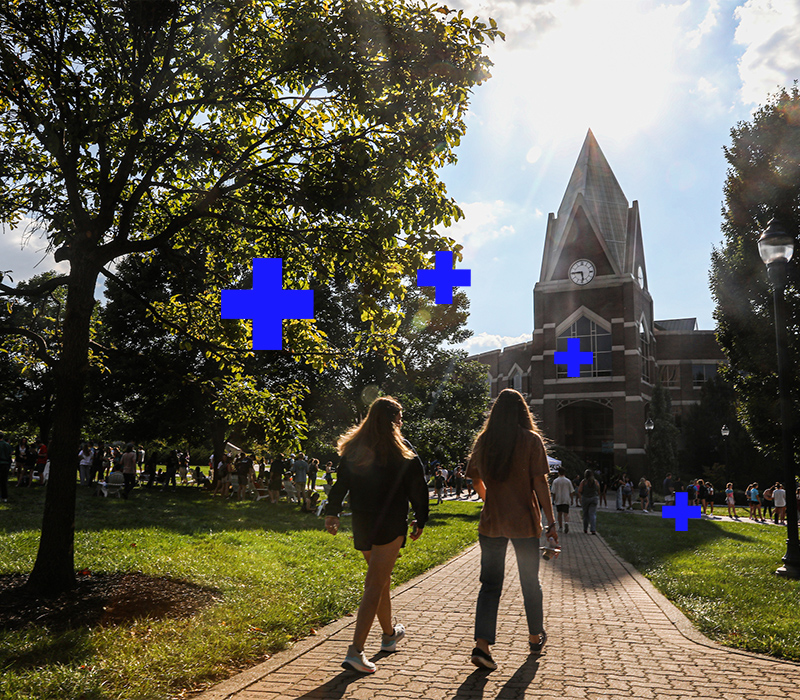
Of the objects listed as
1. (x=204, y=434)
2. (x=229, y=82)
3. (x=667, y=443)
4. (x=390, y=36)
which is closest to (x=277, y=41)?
(x=229, y=82)

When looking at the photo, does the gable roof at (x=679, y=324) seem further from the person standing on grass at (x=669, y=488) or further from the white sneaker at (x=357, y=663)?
the white sneaker at (x=357, y=663)

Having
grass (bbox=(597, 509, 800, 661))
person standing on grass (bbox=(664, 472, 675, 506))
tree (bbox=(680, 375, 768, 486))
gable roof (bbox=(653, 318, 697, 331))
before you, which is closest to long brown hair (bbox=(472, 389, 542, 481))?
grass (bbox=(597, 509, 800, 661))

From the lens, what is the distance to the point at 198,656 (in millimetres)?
4637

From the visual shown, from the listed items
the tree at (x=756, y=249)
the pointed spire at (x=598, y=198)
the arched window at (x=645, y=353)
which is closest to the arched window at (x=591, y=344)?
the arched window at (x=645, y=353)

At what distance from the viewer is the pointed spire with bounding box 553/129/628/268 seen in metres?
52.1

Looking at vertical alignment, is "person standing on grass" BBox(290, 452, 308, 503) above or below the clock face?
below

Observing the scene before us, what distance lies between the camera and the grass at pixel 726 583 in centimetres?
575

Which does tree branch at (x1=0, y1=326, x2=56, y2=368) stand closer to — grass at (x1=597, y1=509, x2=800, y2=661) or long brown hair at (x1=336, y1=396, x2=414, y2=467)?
long brown hair at (x1=336, y1=396, x2=414, y2=467)

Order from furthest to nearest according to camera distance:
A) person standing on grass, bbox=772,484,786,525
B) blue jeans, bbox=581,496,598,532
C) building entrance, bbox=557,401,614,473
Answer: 1. building entrance, bbox=557,401,614,473
2. person standing on grass, bbox=772,484,786,525
3. blue jeans, bbox=581,496,598,532

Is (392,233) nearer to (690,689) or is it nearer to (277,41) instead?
(277,41)

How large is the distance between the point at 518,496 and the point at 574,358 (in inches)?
1831

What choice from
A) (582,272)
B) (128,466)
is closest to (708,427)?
(582,272)

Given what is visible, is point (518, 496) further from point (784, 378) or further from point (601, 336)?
point (601, 336)

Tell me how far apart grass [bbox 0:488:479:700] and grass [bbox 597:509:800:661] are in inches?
132
